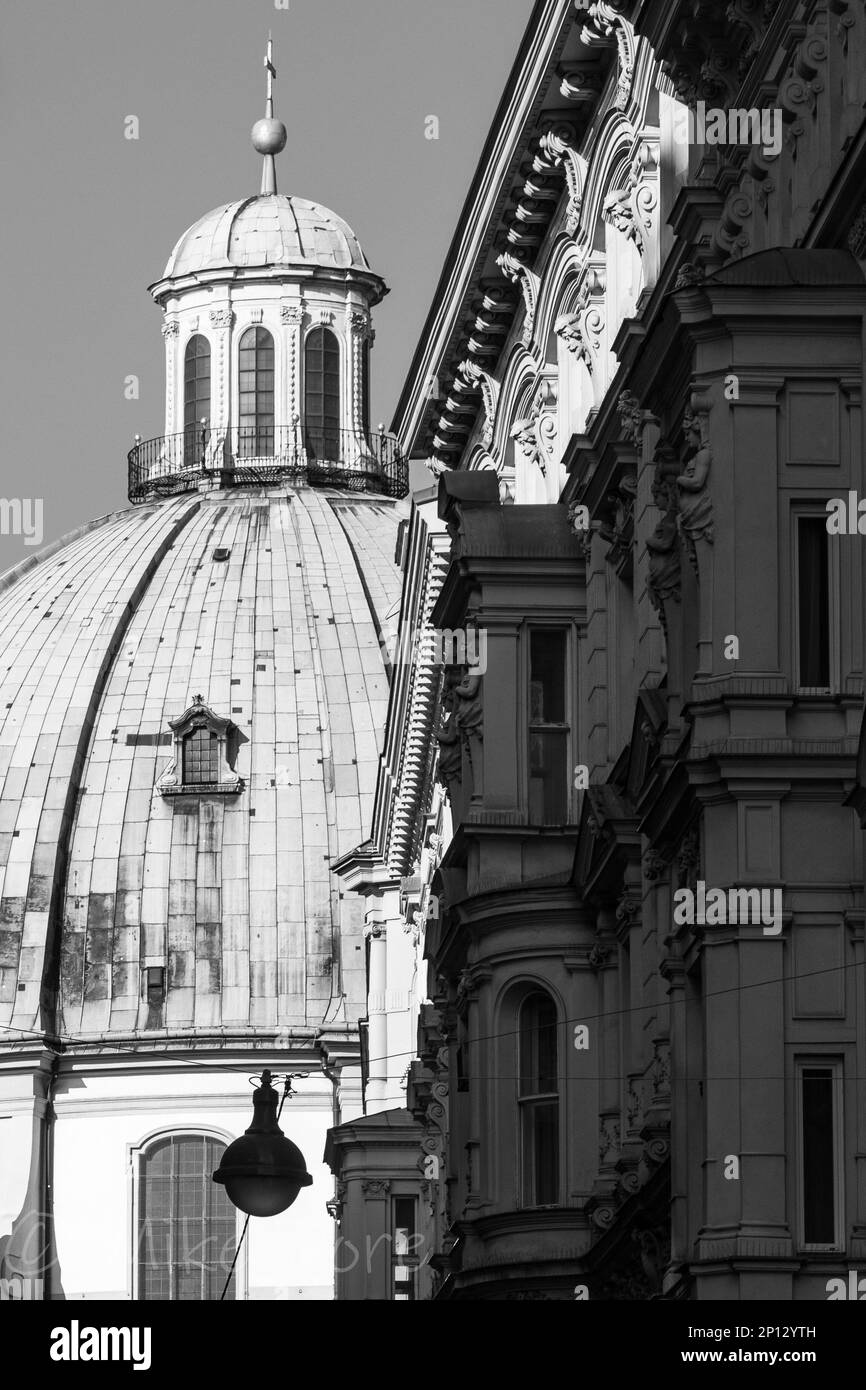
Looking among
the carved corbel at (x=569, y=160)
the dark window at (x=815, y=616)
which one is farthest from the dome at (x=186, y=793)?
the dark window at (x=815, y=616)

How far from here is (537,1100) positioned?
39406 millimetres

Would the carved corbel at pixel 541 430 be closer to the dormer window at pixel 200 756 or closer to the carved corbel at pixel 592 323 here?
the carved corbel at pixel 592 323

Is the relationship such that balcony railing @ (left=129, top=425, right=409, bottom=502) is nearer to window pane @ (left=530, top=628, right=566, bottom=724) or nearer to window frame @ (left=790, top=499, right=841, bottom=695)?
window pane @ (left=530, top=628, right=566, bottom=724)

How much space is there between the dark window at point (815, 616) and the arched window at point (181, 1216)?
7767 cm

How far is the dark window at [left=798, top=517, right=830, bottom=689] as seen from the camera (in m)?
28.1

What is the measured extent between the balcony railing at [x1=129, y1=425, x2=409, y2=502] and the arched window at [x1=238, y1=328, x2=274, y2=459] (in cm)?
4

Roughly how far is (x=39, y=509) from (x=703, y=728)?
38649 mm

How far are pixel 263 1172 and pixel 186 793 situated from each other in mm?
72721

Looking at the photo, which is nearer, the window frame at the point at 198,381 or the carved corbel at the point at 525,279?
the carved corbel at the point at 525,279

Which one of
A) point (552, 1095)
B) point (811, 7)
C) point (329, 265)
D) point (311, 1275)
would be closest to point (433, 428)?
point (552, 1095)

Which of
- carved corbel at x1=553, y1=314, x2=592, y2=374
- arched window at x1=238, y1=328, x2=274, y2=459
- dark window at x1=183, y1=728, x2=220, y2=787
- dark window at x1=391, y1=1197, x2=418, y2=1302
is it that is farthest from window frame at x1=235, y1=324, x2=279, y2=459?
carved corbel at x1=553, y1=314, x2=592, y2=374

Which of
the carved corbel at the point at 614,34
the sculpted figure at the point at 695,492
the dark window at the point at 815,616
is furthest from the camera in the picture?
the carved corbel at the point at 614,34

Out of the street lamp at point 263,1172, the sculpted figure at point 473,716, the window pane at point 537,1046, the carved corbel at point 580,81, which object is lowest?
the street lamp at point 263,1172

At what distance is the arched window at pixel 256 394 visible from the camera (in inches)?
4734
